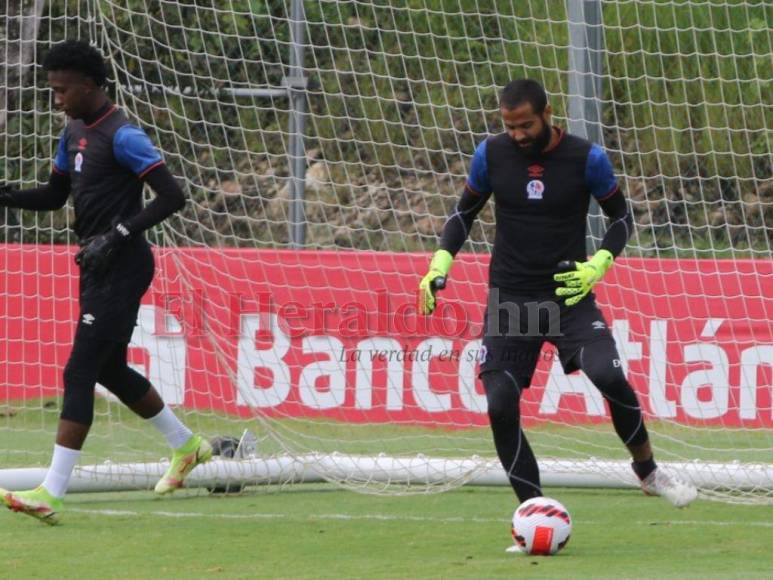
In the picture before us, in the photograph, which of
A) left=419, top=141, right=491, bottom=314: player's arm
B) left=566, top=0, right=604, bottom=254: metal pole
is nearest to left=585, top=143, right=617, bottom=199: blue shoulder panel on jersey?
left=419, top=141, right=491, bottom=314: player's arm

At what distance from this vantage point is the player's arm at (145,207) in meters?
6.75

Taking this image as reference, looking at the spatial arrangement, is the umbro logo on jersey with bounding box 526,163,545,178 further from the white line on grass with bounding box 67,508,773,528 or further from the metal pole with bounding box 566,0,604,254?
the metal pole with bounding box 566,0,604,254

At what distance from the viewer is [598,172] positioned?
625cm

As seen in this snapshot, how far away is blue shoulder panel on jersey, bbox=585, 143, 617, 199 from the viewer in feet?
20.5

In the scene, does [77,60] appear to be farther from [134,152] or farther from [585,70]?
[585,70]

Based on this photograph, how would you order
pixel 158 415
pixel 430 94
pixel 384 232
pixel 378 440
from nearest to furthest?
pixel 158 415 → pixel 430 94 → pixel 378 440 → pixel 384 232

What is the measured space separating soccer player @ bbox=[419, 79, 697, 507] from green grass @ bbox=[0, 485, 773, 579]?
0.42 metres

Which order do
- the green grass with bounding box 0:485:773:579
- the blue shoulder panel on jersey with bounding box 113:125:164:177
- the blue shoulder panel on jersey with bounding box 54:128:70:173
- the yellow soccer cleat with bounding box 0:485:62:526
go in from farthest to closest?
the blue shoulder panel on jersey with bounding box 54:128:70:173
the blue shoulder panel on jersey with bounding box 113:125:164:177
the yellow soccer cleat with bounding box 0:485:62:526
the green grass with bounding box 0:485:773:579

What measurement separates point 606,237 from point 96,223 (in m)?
2.31

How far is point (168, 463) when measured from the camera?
8.04 m

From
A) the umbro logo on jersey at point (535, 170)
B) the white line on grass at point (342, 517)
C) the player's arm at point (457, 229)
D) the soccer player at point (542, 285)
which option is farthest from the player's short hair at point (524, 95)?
the white line on grass at point (342, 517)

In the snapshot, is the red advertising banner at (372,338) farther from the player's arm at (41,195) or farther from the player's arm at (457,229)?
the player's arm at (457,229)

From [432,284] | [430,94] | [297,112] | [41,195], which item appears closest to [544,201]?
[432,284]

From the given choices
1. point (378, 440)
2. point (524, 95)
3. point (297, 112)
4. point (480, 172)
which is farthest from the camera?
point (378, 440)
